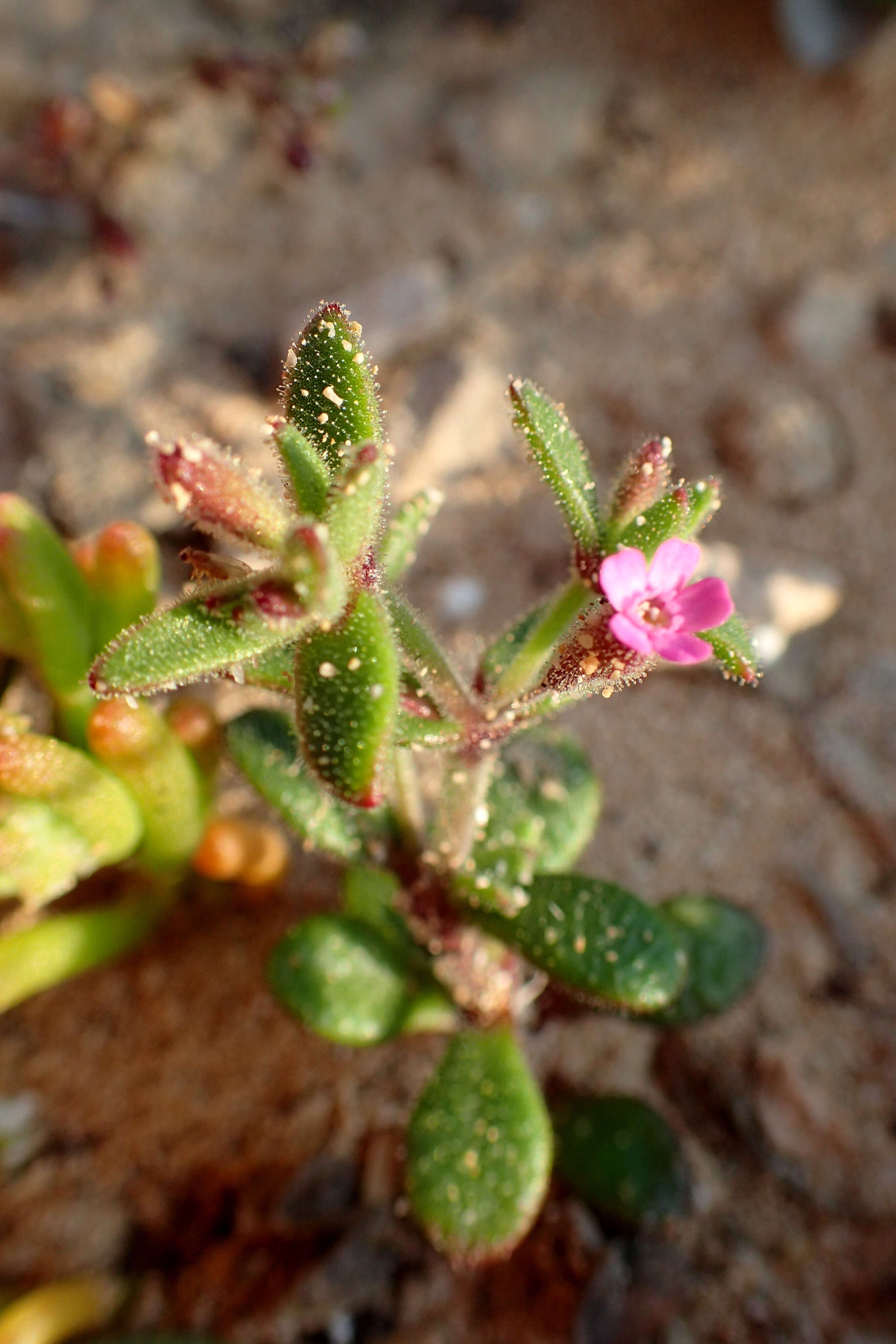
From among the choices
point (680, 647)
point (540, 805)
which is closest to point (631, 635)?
Result: point (680, 647)

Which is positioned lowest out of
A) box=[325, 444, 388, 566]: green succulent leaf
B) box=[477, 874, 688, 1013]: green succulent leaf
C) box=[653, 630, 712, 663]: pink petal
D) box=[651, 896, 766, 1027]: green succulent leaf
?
box=[651, 896, 766, 1027]: green succulent leaf

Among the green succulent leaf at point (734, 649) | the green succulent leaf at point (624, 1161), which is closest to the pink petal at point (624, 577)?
the green succulent leaf at point (734, 649)

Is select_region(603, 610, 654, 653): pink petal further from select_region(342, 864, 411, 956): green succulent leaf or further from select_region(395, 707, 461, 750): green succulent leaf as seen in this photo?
select_region(342, 864, 411, 956): green succulent leaf

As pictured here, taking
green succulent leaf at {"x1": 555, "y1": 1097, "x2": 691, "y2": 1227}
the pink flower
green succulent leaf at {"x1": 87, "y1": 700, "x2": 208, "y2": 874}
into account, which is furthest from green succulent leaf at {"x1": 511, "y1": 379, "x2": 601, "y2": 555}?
green succulent leaf at {"x1": 555, "y1": 1097, "x2": 691, "y2": 1227}

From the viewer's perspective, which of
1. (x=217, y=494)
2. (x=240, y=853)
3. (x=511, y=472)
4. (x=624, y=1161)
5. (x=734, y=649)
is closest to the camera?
(x=217, y=494)

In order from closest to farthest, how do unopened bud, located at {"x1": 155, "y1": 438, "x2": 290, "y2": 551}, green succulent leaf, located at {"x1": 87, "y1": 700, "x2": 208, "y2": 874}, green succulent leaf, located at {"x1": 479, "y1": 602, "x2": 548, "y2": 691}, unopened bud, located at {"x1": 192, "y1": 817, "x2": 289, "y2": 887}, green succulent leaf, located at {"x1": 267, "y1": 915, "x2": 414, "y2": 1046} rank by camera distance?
unopened bud, located at {"x1": 155, "y1": 438, "x2": 290, "y2": 551} < green succulent leaf, located at {"x1": 479, "y1": 602, "x2": 548, "y2": 691} < green succulent leaf, located at {"x1": 87, "y1": 700, "x2": 208, "y2": 874} < green succulent leaf, located at {"x1": 267, "y1": 915, "x2": 414, "y2": 1046} < unopened bud, located at {"x1": 192, "y1": 817, "x2": 289, "y2": 887}

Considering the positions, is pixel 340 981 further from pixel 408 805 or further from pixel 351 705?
pixel 351 705
